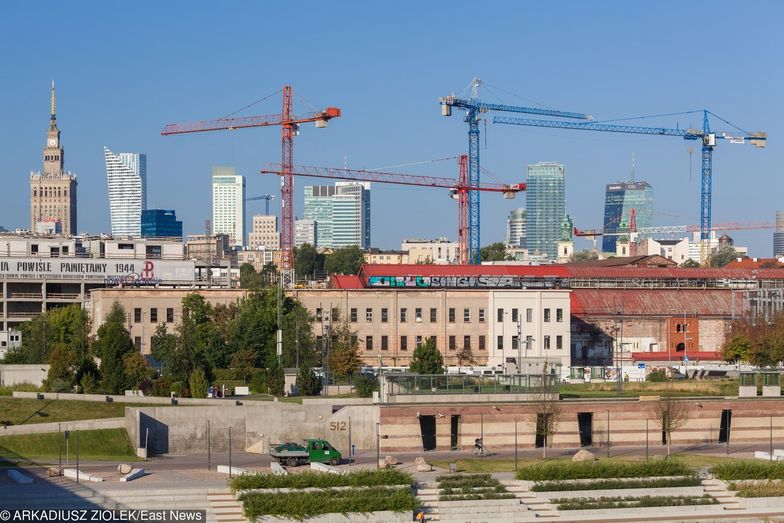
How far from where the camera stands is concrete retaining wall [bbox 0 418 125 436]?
6825 centimetres

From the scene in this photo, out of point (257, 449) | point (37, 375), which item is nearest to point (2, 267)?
point (37, 375)

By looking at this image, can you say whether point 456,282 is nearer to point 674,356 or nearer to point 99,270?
point 674,356

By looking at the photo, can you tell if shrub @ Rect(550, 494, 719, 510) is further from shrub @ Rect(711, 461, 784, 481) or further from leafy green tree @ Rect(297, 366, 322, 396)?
leafy green tree @ Rect(297, 366, 322, 396)

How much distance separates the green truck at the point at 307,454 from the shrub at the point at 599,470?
393 inches

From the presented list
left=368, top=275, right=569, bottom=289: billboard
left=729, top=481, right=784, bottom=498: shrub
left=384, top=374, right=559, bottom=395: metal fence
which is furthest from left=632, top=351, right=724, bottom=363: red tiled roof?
left=729, top=481, right=784, bottom=498: shrub

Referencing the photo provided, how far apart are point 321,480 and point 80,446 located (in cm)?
1787

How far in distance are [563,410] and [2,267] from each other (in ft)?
273

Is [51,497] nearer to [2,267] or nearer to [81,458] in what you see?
[81,458]

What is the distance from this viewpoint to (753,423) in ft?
257

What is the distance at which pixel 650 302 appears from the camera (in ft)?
428

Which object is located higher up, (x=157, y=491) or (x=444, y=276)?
(x=444, y=276)

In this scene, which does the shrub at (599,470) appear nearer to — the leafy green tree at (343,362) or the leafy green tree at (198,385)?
the leafy green tree at (198,385)

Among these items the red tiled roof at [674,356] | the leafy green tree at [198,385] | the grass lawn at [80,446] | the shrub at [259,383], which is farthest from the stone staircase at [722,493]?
the red tiled roof at [674,356]

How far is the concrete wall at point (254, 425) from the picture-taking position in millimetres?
71688
